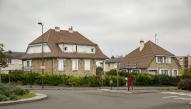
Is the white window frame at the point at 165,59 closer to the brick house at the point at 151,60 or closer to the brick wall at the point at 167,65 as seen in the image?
the brick house at the point at 151,60

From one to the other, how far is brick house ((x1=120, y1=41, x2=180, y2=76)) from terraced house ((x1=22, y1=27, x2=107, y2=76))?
793 cm

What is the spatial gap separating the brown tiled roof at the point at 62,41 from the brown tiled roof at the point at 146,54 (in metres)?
8.25

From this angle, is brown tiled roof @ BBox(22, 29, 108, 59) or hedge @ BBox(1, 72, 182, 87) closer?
hedge @ BBox(1, 72, 182, 87)

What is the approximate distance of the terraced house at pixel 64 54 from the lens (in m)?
74.1

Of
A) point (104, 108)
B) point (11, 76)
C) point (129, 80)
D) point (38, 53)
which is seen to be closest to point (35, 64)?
point (38, 53)

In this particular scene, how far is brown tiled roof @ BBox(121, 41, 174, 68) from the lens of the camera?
8369cm

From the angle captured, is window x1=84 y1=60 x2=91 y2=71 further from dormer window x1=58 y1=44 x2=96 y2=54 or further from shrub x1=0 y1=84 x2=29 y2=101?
shrub x1=0 y1=84 x2=29 y2=101

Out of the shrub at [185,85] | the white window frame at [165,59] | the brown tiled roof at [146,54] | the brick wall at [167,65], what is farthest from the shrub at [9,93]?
the white window frame at [165,59]

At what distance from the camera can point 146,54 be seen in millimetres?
85125

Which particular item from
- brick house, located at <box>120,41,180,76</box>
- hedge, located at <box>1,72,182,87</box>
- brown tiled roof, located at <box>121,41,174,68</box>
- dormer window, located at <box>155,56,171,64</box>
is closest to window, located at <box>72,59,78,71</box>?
brick house, located at <box>120,41,180,76</box>

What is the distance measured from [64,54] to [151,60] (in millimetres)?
16875

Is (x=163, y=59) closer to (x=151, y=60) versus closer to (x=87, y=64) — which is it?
(x=151, y=60)

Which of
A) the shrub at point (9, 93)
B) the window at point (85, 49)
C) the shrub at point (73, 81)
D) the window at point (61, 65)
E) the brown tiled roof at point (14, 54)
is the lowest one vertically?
the shrub at point (9, 93)

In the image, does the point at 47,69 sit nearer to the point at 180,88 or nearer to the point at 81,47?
the point at 81,47
